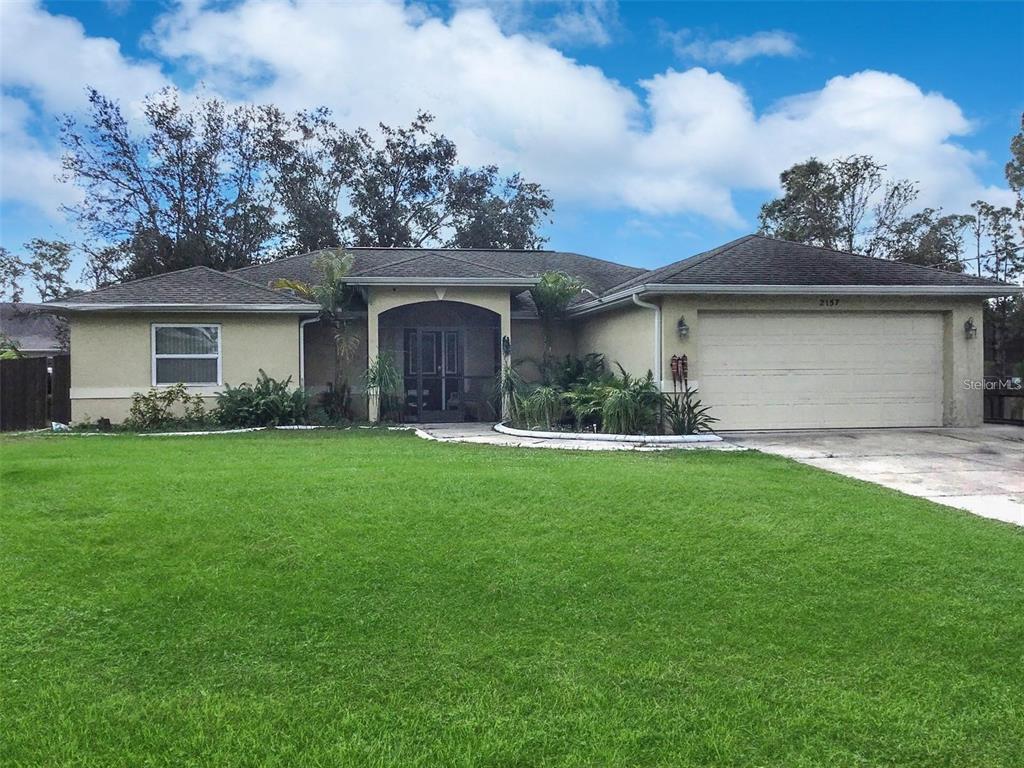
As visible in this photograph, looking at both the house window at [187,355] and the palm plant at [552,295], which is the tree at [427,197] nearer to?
the palm plant at [552,295]

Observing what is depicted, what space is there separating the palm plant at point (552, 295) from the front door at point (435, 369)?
2.13 metres

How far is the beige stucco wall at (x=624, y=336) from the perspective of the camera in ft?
46.3

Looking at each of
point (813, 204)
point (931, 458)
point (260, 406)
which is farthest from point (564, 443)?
point (813, 204)

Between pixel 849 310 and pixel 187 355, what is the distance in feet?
41.8

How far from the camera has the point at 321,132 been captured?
34188 mm

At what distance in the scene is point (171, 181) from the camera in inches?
1224

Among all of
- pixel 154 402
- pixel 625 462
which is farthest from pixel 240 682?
pixel 154 402

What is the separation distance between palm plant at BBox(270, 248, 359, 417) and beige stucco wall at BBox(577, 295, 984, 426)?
5.78 metres

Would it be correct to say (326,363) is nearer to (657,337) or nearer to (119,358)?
(119,358)

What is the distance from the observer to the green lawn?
334 cm

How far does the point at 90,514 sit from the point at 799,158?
30.6 m

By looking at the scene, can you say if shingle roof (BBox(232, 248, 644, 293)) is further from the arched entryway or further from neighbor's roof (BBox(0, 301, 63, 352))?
neighbor's roof (BBox(0, 301, 63, 352))

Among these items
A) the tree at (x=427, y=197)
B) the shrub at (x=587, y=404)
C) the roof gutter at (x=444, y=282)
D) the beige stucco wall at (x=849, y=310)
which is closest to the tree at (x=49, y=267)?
the tree at (x=427, y=197)

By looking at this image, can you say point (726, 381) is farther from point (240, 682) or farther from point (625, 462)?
point (240, 682)
